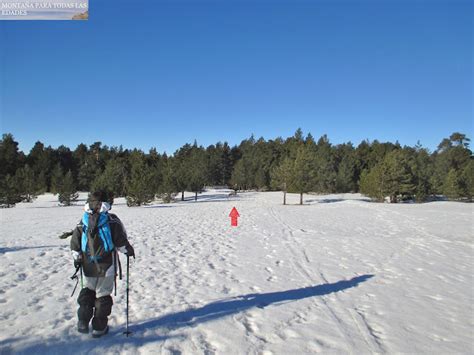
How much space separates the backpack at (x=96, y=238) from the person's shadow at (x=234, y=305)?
4.93 feet

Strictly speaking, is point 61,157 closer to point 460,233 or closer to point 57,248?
point 57,248

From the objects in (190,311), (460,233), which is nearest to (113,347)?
(190,311)

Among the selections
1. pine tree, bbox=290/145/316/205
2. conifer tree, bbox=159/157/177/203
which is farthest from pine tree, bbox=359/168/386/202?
conifer tree, bbox=159/157/177/203

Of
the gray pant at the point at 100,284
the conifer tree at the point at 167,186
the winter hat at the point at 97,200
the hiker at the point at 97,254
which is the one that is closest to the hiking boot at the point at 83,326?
the hiker at the point at 97,254

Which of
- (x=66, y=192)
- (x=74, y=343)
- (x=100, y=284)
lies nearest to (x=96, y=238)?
(x=100, y=284)

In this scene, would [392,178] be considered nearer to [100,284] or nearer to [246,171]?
[246,171]

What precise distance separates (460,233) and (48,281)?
20.9 m

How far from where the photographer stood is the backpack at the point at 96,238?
4676 mm

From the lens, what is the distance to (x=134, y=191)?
3462 centimetres

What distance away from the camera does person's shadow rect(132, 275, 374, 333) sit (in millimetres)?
5375

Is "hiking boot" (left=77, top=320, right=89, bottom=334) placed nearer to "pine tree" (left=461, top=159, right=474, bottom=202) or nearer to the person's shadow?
the person's shadow

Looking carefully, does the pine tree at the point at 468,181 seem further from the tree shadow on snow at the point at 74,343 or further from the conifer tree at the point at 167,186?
the tree shadow on snow at the point at 74,343

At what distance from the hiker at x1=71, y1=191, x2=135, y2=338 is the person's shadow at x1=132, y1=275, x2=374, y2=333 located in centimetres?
76

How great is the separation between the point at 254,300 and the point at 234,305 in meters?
0.54
